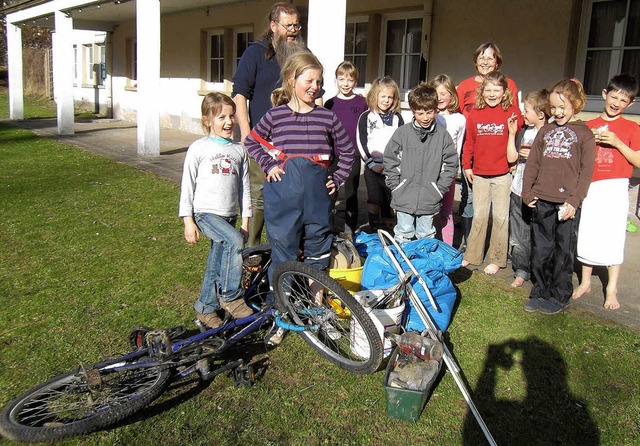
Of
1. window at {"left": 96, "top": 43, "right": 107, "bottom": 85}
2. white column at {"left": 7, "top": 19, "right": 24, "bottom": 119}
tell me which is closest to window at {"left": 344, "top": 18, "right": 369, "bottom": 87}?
white column at {"left": 7, "top": 19, "right": 24, "bottom": 119}

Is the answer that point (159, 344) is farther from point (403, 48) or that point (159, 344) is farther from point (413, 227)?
point (403, 48)

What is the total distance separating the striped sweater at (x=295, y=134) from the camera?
3.37 metres

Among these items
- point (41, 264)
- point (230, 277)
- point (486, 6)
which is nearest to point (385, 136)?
point (230, 277)

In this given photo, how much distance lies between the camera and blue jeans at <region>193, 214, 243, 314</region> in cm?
345

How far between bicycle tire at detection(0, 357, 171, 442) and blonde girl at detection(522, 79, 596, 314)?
106 inches

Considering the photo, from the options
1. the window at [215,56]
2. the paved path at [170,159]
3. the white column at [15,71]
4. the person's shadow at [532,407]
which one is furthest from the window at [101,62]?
the person's shadow at [532,407]

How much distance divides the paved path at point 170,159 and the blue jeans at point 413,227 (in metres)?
0.88

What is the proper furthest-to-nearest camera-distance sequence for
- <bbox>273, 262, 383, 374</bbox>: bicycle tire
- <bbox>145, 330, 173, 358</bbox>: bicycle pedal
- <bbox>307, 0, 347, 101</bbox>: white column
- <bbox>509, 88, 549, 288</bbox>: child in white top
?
1. <bbox>307, 0, 347, 101</bbox>: white column
2. <bbox>509, 88, 549, 288</bbox>: child in white top
3. <bbox>273, 262, 383, 374</bbox>: bicycle tire
4. <bbox>145, 330, 173, 358</bbox>: bicycle pedal

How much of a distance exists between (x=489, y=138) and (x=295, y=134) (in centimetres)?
201

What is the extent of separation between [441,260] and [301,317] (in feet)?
3.50

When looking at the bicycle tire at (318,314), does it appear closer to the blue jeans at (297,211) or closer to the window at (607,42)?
the blue jeans at (297,211)

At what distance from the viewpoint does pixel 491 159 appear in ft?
15.5

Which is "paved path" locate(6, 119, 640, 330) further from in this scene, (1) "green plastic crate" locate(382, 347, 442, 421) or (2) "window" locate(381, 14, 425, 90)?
(2) "window" locate(381, 14, 425, 90)

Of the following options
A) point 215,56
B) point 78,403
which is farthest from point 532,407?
point 215,56
